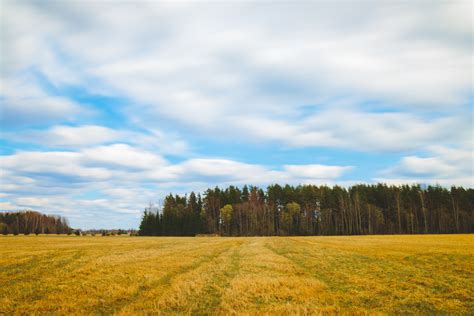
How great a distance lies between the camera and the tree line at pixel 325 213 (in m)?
118

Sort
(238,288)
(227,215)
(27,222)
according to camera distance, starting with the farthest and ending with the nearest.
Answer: (27,222) → (227,215) → (238,288)

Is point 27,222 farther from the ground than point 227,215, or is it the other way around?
point 227,215

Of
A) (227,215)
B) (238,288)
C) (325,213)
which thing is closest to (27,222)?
(227,215)

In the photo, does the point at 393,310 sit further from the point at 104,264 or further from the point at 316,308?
the point at 104,264

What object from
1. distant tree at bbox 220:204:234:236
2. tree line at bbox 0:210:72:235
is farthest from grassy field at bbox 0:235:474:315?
tree line at bbox 0:210:72:235

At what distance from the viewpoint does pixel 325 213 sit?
126 m

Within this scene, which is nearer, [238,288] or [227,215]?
[238,288]

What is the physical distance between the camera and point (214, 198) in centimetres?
14175

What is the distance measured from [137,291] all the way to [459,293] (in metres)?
14.2

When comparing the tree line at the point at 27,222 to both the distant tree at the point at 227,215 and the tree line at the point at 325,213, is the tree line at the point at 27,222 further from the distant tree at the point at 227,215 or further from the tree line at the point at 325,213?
the distant tree at the point at 227,215

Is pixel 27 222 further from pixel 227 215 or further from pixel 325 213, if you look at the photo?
pixel 325 213

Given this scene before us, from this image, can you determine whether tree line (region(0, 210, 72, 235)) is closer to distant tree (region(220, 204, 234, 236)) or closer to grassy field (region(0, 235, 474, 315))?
distant tree (region(220, 204, 234, 236))

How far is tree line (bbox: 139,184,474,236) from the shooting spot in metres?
118

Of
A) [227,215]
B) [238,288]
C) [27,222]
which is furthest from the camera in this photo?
[27,222]
